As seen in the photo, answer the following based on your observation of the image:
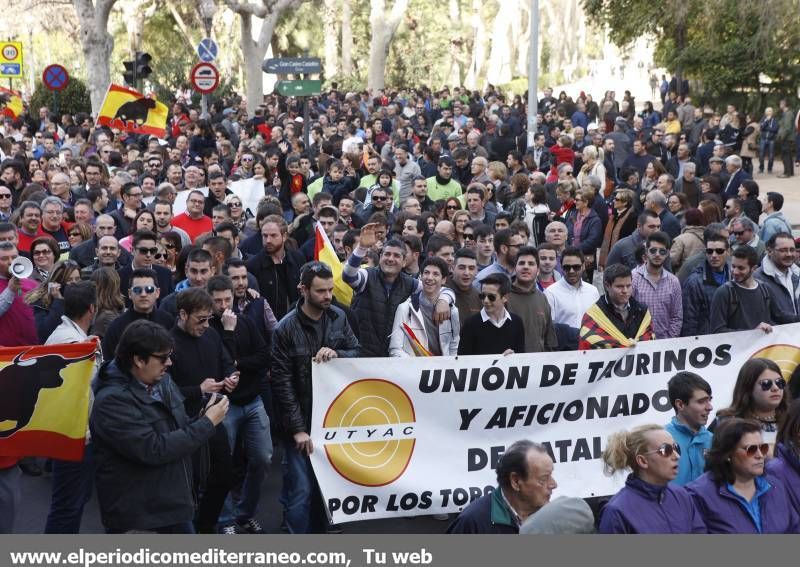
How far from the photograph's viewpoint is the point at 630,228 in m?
12.3

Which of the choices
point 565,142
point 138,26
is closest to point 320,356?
point 565,142

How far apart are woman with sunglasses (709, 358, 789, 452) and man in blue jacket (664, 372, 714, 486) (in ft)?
→ 0.94

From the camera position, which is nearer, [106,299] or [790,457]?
[790,457]

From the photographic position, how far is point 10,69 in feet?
96.4

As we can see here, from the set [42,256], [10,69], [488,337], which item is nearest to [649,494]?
[488,337]

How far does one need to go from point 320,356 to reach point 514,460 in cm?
224

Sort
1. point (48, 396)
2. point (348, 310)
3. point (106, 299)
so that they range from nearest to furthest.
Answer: point (48, 396), point (106, 299), point (348, 310)

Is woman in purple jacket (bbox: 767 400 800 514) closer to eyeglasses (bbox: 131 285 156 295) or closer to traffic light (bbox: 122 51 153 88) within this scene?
eyeglasses (bbox: 131 285 156 295)

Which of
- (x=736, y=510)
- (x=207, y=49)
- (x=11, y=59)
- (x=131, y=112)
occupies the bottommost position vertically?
(x=736, y=510)

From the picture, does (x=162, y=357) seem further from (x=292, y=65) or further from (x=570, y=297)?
(x=292, y=65)

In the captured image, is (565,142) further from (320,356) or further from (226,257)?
(320,356)

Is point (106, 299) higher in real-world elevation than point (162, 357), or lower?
lower

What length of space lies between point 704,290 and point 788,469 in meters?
3.76

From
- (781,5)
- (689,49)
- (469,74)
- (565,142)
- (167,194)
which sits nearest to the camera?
(167,194)
